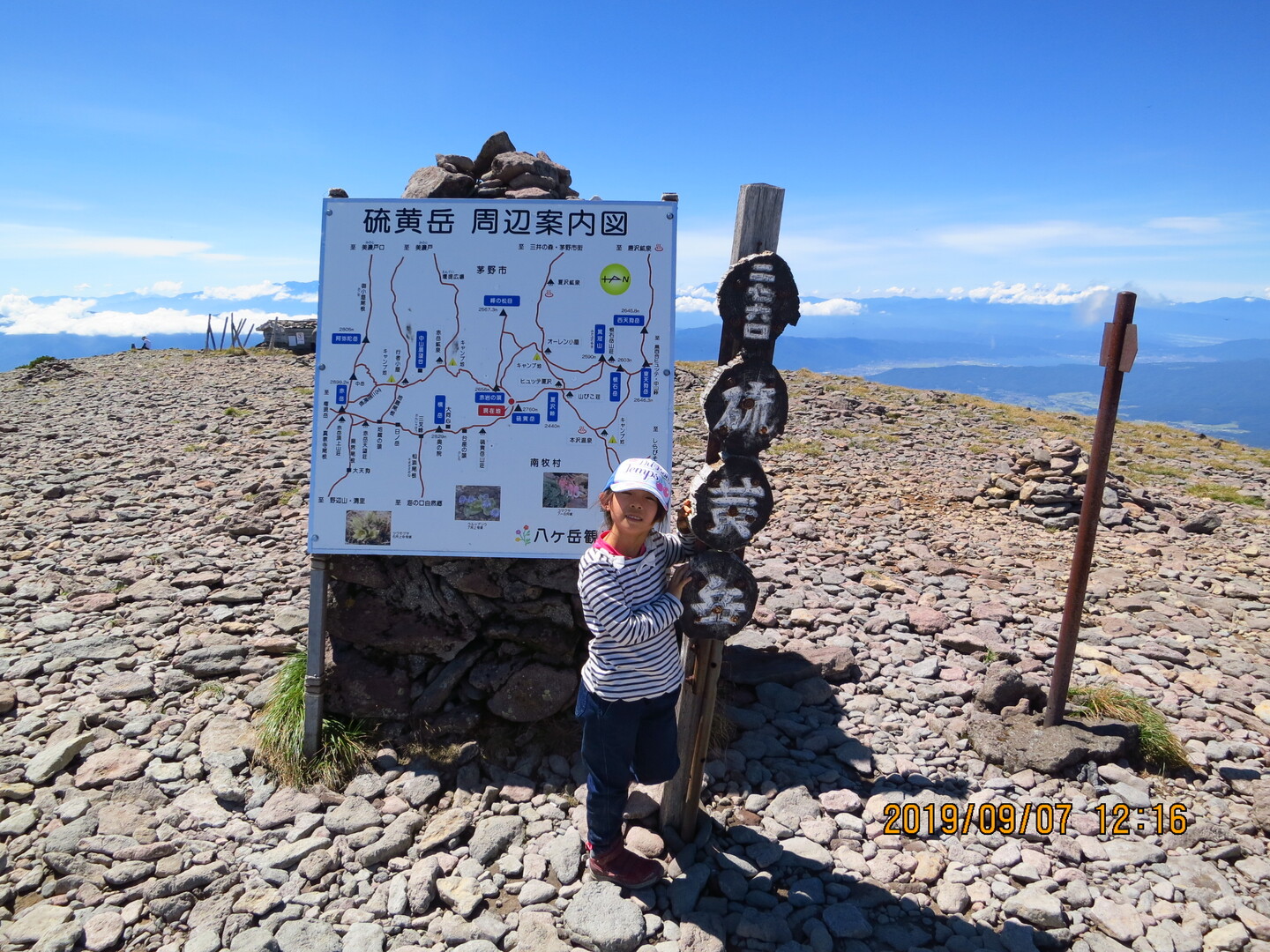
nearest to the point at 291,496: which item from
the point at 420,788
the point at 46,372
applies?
the point at 420,788

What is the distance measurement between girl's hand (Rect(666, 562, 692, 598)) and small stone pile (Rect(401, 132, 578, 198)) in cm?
342

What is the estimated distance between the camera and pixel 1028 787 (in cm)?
511

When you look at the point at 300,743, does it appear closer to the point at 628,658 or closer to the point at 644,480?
the point at 628,658

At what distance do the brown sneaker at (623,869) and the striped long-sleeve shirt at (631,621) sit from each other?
3.34ft

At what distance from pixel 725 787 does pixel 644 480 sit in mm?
2639

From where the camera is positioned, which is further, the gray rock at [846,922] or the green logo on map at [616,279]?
the green logo on map at [616,279]

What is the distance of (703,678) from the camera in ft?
14.4

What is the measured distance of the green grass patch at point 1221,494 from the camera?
14188mm

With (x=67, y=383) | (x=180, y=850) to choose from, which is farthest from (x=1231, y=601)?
(x=67, y=383)

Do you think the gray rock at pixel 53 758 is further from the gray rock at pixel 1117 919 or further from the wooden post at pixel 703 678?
the gray rock at pixel 1117 919

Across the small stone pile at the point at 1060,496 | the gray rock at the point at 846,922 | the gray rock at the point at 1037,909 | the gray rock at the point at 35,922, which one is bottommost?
the gray rock at the point at 35,922

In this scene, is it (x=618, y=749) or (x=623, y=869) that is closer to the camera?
(x=618, y=749)

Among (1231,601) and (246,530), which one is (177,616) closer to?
(246,530)

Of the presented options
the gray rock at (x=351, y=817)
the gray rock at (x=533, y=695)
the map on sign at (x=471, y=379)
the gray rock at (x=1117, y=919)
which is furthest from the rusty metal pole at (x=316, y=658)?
the gray rock at (x=1117, y=919)
